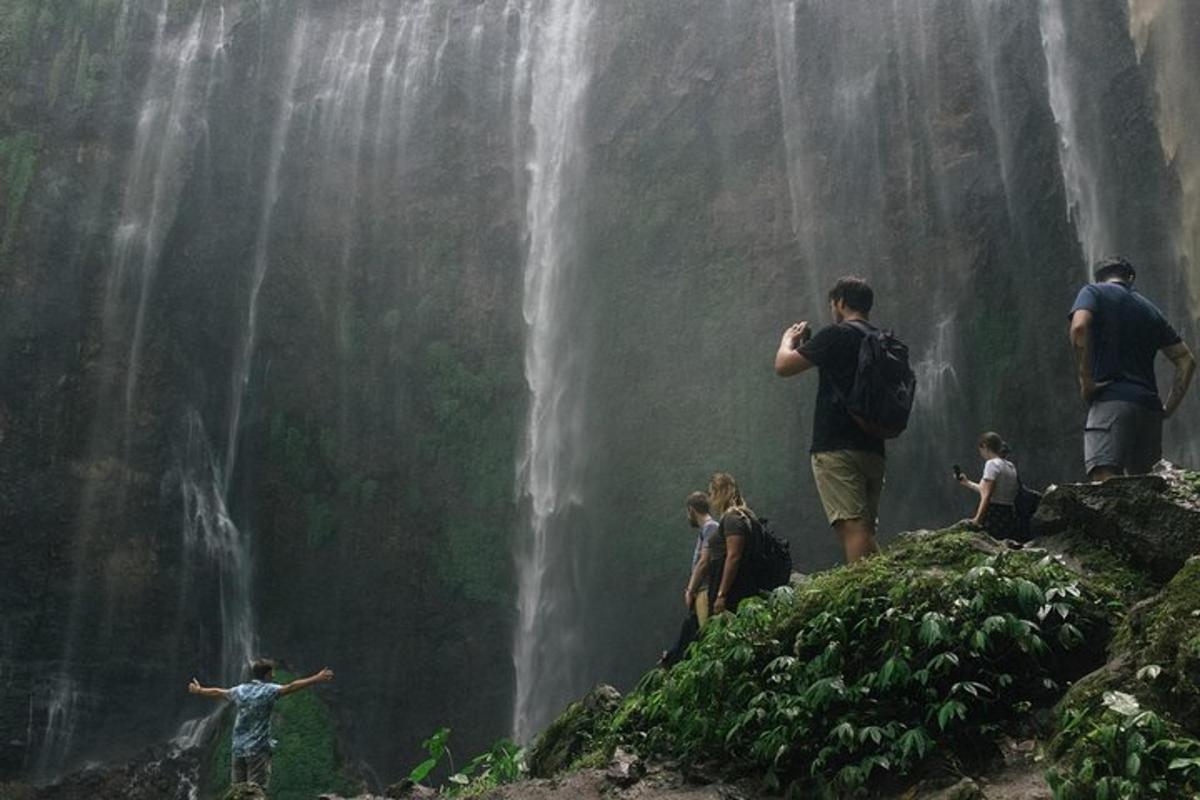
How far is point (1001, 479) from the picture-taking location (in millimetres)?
7469

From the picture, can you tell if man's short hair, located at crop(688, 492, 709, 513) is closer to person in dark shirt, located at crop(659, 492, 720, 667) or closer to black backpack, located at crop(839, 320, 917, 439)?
person in dark shirt, located at crop(659, 492, 720, 667)

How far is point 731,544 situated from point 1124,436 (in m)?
2.06

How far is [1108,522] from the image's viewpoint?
5.09 meters

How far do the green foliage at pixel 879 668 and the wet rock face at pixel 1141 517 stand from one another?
393 millimetres

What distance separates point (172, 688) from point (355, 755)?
290cm

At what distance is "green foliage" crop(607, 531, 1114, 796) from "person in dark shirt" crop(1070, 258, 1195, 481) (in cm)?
119

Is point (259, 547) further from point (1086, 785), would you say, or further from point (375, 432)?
point (1086, 785)

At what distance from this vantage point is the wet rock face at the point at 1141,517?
470cm

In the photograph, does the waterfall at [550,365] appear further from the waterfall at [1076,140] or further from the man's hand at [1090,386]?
the man's hand at [1090,386]

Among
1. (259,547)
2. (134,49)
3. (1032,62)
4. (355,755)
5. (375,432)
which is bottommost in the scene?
(355,755)

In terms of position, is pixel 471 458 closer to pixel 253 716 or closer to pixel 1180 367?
pixel 253 716

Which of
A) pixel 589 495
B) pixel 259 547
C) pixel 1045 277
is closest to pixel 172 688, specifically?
pixel 259 547

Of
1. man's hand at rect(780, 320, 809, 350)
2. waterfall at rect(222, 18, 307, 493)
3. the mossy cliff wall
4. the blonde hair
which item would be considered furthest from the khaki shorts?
waterfall at rect(222, 18, 307, 493)

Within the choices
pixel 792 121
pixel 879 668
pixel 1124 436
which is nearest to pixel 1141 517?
pixel 1124 436
